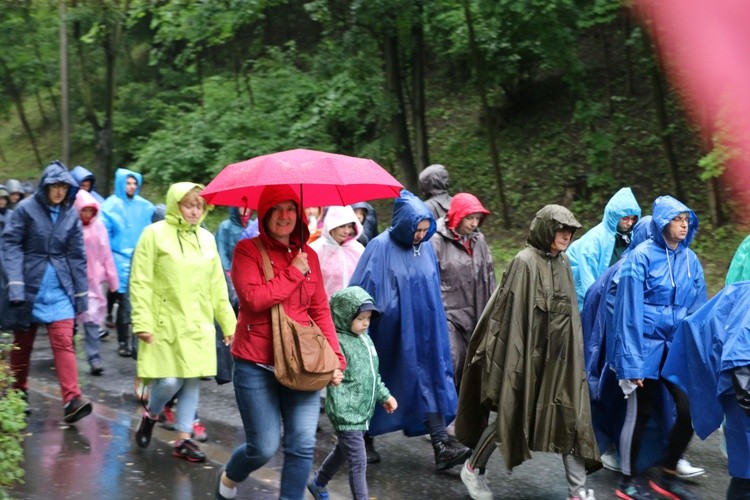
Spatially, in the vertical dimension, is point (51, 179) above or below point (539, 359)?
above

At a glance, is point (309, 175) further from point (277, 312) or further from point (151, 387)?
point (151, 387)

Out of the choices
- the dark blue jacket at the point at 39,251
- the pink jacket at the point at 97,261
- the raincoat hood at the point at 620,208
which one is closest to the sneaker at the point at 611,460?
the raincoat hood at the point at 620,208

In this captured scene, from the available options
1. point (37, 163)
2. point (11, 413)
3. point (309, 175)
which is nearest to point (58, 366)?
point (11, 413)

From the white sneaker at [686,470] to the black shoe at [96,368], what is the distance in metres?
6.05

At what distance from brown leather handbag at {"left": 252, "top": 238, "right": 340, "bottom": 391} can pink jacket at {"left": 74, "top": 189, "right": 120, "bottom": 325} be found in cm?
597

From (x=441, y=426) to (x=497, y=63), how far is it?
1152 cm

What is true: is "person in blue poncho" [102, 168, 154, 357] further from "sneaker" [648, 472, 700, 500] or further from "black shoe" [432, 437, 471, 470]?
"sneaker" [648, 472, 700, 500]

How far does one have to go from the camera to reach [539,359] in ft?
21.4

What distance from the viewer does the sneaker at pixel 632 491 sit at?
6770 mm

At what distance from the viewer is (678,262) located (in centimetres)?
696

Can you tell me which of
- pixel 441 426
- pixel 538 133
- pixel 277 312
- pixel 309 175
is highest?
pixel 538 133

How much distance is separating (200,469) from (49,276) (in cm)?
216

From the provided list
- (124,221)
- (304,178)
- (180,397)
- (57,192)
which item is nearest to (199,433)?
(180,397)

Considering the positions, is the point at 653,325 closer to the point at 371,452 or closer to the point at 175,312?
the point at 371,452
